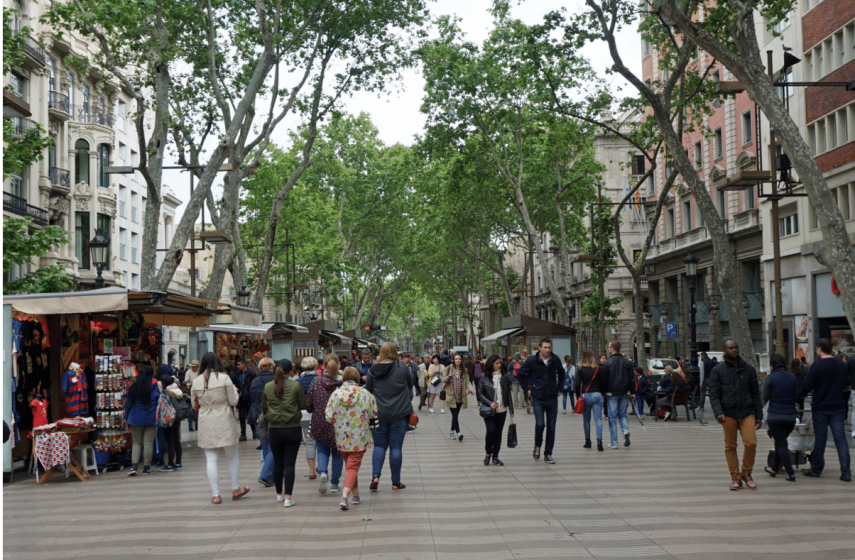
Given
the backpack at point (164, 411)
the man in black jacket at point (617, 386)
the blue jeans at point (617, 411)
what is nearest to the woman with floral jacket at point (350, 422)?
the backpack at point (164, 411)

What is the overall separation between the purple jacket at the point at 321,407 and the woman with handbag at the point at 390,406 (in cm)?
60

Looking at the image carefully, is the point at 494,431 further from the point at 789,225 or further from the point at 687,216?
the point at 687,216

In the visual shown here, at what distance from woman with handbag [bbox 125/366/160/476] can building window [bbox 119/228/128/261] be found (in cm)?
3487

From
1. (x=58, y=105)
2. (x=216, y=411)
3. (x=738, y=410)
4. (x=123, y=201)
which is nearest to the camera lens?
(x=216, y=411)

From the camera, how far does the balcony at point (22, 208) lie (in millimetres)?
A: 32500

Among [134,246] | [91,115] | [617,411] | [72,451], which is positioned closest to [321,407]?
[72,451]

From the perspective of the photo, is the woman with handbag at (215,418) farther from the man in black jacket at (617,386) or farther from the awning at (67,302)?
the man in black jacket at (617,386)

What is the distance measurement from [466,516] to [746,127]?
32.6m

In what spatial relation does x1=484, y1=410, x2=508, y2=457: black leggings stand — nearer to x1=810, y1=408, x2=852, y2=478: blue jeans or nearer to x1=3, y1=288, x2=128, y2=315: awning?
x1=810, y1=408, x2=852, y2=478: blue jeans

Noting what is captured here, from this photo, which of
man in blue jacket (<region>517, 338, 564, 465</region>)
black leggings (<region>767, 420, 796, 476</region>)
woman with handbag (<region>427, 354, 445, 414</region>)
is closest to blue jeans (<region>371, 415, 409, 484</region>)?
man in blue jacket (<region>517, 338, 564, 465</region>)

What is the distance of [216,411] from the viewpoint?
10.4 meters

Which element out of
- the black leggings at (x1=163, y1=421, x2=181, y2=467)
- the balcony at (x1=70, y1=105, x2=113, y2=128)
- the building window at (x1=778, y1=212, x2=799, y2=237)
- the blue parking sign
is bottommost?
the black leggings at (x1=163, y1=421, x2=181, y2=467)

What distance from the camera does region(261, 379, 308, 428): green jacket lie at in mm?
10148

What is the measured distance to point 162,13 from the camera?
18531 mm
